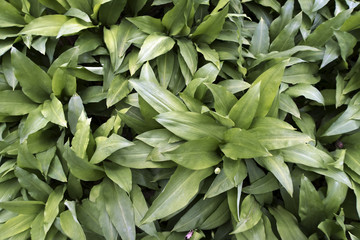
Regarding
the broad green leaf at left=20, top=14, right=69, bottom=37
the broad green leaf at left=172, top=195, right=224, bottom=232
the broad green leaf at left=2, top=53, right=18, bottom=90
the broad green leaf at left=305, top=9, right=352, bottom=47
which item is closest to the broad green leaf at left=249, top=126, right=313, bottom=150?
the broad green leaf at left=172, top=195, right=224, bottom=232

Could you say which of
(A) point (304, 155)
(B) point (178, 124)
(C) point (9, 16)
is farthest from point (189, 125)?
(C) point (9, 16)

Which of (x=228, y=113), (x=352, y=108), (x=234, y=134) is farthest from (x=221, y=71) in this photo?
(x=352, y=108)

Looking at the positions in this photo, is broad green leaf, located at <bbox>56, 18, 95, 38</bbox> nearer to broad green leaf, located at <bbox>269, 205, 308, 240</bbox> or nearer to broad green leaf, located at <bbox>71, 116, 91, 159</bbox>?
broad green leaf, located at <bbox>71, 116, 91, 159</bbox>

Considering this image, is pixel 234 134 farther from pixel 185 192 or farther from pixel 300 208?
pixel 300 208

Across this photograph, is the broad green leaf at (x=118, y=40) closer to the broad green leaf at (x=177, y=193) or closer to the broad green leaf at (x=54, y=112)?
the broad green leaf at (x=54, y=112)

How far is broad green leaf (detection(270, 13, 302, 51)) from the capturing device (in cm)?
159

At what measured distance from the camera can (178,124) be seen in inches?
49.0

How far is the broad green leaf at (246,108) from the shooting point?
1217 millimetres

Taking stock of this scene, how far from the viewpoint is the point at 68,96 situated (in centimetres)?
152

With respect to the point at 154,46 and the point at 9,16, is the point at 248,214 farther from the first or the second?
the point at 9,16

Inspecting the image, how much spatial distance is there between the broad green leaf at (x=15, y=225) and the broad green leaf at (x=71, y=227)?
20cm

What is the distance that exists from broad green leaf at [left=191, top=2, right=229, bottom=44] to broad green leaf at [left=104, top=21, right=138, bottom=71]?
0.32 m

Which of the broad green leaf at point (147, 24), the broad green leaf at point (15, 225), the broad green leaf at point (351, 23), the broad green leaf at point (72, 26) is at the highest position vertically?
the broad green leaf at point (351, 23)

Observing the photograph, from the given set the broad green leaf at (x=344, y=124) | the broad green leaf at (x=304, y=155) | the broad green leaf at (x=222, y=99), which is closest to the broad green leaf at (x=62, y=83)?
the broad green leaf at (x=222, y=99)
